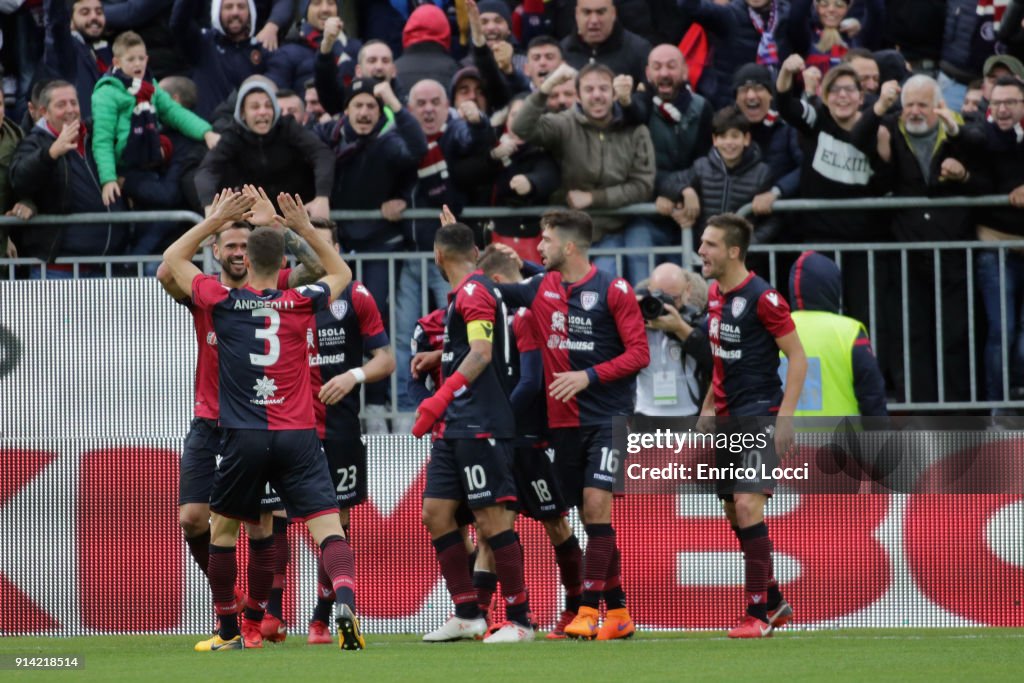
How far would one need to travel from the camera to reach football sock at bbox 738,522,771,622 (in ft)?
32.1

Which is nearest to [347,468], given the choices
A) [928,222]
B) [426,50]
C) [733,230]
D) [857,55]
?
[733,230]

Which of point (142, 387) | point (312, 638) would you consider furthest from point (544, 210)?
point (312, 638)

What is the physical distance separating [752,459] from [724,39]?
243 inches

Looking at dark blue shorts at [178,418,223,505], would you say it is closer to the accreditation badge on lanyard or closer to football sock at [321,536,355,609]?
football sock at [321,536,355,609]

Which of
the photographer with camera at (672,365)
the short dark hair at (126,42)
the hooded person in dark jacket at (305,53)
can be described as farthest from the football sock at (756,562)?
the hooded person in dark jacket at (305,53)

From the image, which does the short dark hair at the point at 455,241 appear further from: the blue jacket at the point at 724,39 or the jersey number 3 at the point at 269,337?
the blue jacket at the point at 724,39

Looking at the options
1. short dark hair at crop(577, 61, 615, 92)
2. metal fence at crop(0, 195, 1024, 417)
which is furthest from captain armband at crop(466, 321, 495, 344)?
short dark hair at crop(577, 61, 615, 92)

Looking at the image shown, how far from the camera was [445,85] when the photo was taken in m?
14.5

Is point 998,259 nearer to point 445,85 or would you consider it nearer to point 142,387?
point 445,85

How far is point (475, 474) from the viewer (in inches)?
383

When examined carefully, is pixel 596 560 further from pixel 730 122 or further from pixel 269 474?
pixel 730 122

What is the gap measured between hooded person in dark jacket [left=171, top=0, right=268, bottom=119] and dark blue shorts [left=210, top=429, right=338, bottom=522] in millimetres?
6409

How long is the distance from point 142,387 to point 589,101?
158 inches

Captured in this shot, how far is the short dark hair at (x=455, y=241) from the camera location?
1004 cm
